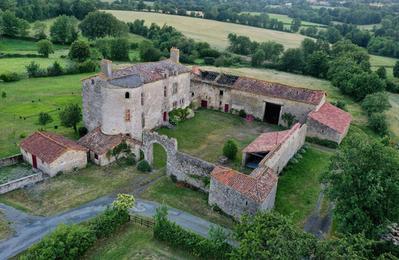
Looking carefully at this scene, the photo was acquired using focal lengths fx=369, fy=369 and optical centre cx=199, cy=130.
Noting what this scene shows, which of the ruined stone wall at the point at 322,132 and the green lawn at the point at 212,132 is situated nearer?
the green lawn at the point at 212,132

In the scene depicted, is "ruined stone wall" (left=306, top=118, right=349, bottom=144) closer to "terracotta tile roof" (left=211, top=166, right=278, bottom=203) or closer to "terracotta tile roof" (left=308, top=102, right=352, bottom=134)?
"terracotta tile roof" (left=308, top=102, right=352, bottom=134)

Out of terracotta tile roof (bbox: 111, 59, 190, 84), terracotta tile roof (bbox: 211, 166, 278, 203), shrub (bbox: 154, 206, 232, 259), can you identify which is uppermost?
terracotta tile roof (bbox: 111, 59, 190, 84)

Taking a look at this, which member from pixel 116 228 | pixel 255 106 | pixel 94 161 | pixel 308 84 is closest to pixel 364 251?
pixel 116 228

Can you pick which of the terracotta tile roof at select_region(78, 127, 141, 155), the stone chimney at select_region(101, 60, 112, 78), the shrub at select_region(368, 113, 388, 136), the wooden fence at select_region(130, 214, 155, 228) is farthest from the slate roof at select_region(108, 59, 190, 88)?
the shrub at select_region(368, 113, 388, 136)

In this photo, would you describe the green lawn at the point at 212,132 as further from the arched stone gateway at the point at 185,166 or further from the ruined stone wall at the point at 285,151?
the arched stone gateway at the point at 185,166

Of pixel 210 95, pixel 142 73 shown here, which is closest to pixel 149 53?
pixel 210 95

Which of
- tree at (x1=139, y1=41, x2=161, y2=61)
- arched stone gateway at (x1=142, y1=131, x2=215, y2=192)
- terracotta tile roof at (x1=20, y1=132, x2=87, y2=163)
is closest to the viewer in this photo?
arched stone gateway at (x1=142, y1=131, x2=215, y2=192)

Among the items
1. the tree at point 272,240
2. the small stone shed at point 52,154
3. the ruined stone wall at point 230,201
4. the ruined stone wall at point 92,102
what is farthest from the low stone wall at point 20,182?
the tree at point 272,240

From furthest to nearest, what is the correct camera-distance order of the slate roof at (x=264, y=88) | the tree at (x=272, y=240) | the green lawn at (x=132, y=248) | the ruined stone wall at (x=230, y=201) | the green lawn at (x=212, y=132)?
the slate roof at (x=264, y=88), the green lawn at (x=212, y=132), the ruined stone wall at (x=230, y=201), the green lawn at (x=132, y=248), the tree at (x=272, y=240)
